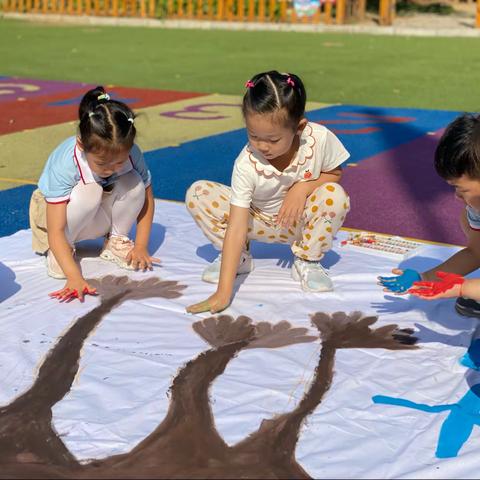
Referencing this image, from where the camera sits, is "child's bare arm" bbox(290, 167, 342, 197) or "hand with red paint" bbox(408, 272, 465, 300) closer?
"hand with red paint" bbox(408, 272, 465, 300)

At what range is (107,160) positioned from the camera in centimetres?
294

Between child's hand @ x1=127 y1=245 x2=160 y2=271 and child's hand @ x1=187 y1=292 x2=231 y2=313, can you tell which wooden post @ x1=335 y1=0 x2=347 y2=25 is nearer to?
child's hand @ x1=127 y1=245 x2=160 y2=271

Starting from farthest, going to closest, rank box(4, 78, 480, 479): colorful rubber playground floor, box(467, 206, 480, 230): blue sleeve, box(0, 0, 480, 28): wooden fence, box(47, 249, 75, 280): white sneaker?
box(0, 0, 480, 28): wooden fence, box(47, 249, 75, 280): white sneaker, box(467, 206, 480, 230): blue sleeve, box(4, 78, 480, 479): colorful rubber playground floor

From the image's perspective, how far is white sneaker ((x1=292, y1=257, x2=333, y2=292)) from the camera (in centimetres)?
307

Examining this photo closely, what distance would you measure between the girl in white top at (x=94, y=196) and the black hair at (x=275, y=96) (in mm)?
450

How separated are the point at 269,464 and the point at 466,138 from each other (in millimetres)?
1015

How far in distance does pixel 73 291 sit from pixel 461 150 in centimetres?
139

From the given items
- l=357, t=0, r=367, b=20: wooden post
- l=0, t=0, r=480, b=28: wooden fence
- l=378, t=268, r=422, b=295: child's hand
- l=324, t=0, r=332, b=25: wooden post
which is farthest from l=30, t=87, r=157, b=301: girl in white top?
l=357, t=0, r=367, b=20: wooden post

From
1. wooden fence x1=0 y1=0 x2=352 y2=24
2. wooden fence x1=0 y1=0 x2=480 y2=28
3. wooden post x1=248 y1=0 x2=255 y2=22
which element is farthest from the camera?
wooden post x1=248 y1=0 x2=255 y2=22

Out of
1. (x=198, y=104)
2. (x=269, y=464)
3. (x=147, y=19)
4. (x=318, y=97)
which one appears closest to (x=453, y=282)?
(x=269, y=464)

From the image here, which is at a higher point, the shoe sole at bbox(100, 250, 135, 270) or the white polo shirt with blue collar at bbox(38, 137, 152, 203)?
the white polo shirt with blue collar at bbox(38, 137, 152, 203)

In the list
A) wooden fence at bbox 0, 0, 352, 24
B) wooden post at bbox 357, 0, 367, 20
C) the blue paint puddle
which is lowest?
wooden fence at bbox 0, 0, 352, 24

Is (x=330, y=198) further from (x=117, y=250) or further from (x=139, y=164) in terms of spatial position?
(x=117, y=250)

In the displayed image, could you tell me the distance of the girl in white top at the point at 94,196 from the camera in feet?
9.55
